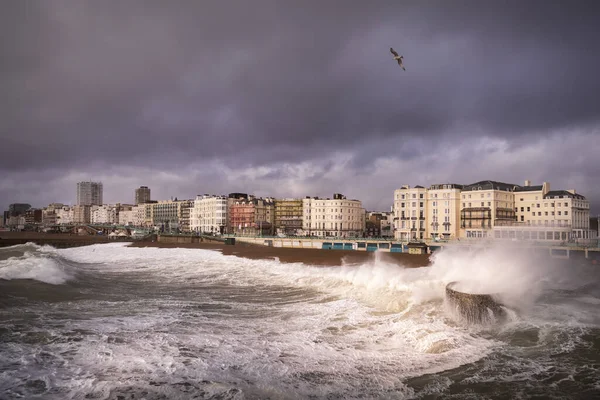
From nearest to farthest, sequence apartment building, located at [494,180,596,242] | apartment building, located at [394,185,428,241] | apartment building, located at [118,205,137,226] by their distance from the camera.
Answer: apartment building, located at [494,180,596,242]
apartment building, located at [394,185,428,241]
apartment building, located at [118,205,137,226]

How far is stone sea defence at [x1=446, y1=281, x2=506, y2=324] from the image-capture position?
38.2 feet

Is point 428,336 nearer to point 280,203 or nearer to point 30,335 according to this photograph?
point 30,335

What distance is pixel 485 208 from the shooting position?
6544 cm

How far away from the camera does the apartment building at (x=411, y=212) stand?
7319 cm

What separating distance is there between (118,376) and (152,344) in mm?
2149

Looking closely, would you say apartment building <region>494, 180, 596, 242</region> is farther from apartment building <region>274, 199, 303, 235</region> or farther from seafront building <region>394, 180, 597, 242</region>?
apartment building <region>274, 199, 303, 235</region>

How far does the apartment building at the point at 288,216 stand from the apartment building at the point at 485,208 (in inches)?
1925

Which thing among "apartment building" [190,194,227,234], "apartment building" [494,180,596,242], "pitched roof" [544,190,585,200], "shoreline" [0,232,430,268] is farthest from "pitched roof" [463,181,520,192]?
"apartment building" [190,194,227,234]

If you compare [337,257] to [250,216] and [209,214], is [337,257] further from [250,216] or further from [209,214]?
[209,214]

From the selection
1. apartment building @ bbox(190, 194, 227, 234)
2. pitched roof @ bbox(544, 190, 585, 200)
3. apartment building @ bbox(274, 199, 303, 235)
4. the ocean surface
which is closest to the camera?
the ocean surface

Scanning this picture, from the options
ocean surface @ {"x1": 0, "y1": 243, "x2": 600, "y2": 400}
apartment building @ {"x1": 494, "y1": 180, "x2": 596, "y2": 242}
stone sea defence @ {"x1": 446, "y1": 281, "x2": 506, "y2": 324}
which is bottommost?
ocean surface @ {"x1": 0, "y1": 243, "x2": 600, "y2": 400}

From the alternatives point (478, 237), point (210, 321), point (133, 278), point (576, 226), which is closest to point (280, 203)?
point (478, 237)

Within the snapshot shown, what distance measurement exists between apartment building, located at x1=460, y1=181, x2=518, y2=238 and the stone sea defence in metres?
55.2

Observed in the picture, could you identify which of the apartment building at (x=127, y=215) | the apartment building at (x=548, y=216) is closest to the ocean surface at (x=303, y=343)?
the apartment building at (x=548, y=216)
